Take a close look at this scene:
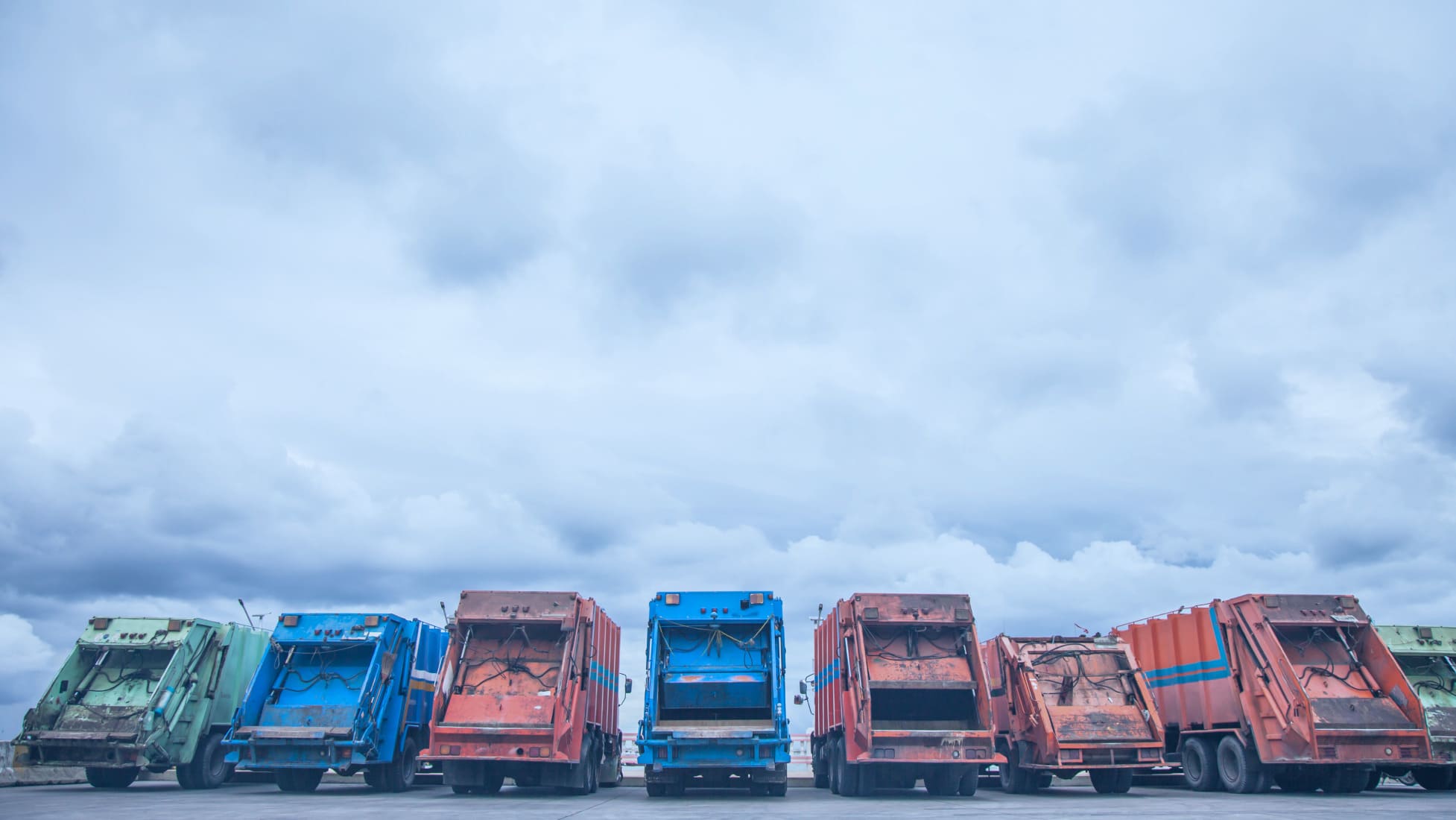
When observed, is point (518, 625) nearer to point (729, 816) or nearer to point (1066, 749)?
point (729, 816)

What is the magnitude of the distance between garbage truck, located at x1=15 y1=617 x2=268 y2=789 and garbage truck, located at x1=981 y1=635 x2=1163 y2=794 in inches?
646

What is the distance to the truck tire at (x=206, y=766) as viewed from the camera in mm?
19312

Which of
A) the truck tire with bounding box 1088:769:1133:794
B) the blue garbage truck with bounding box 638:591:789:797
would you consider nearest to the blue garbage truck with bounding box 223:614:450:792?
the blue garbage truck with bounding box 638:591:789:797

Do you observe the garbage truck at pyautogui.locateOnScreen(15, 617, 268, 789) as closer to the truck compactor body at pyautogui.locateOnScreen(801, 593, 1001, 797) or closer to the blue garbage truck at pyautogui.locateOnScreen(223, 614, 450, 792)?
the blue garbage truck at pyautogui.locateOnScreen(223, 614, 450, 792)

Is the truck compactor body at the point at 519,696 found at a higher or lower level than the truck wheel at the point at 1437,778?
higher

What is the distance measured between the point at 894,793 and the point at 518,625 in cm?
803

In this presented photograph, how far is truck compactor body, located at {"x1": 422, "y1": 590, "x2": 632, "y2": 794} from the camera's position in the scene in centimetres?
1641

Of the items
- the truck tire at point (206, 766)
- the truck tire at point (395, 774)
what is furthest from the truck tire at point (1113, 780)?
the truck tire at point (206, 766)

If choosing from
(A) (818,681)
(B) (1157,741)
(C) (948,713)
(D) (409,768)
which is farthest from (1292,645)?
(D) (409,768)

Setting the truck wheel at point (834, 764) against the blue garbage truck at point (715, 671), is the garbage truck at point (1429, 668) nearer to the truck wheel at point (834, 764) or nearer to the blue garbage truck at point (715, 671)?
the truck wheel at point (834, 764)

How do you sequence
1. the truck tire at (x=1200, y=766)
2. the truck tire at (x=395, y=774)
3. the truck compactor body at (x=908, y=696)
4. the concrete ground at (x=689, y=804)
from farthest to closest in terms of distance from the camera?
the truck tire at (x=395, y=774) → the truck tire at (x=1200, y=766) → the truck compactor body at (x=908, y=696) → the concrete ground at (x=689, y=804)

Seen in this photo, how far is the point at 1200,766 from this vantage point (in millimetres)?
19219

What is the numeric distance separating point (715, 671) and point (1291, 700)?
10.1 m

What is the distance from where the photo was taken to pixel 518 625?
1811 cm
